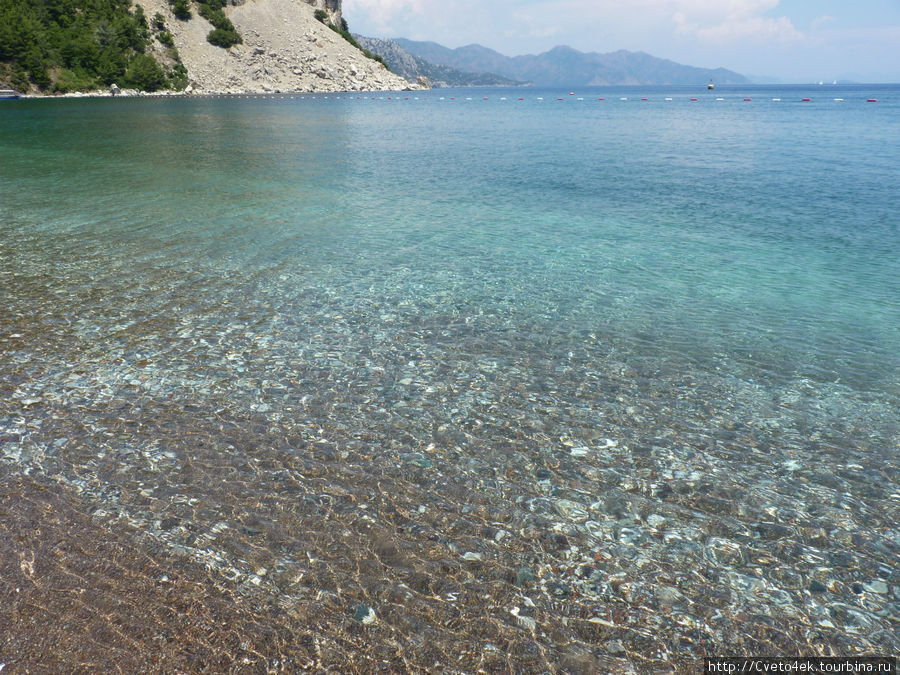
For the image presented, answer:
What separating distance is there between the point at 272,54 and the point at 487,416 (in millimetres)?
189124

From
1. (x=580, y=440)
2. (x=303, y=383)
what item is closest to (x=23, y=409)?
(x=303, y=383)

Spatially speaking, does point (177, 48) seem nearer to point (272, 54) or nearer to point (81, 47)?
point (272, 54)

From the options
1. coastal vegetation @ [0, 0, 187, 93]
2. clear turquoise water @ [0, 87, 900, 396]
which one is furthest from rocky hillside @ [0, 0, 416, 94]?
clear turquoise water @ [0, 87, 900, 396]

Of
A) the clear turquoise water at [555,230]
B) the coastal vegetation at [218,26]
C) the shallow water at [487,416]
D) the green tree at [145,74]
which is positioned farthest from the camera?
the coastal vegetation at [218,26]

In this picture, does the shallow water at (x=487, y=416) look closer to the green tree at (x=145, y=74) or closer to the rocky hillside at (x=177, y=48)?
the rocky hillside at (x=177, y=48)

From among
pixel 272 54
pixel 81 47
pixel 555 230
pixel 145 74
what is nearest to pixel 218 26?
pixel 272 54

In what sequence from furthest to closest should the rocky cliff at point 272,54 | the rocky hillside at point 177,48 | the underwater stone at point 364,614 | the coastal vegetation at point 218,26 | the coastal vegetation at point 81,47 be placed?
the coastal vegetation at point 218,26, the rocky cliff at point 272,54, the rocky hillside at point 177,48, the coastal vegetation at point 81,47, the underwater stone at point 364,614

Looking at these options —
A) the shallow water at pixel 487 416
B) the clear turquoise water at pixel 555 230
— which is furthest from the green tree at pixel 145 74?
the shallow water at pixel 487 416

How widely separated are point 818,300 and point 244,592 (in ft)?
48.2

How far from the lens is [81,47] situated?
129 metres

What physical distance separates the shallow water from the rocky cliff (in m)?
158

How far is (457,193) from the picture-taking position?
1072 inches

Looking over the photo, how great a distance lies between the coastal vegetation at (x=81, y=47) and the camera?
11781 cm

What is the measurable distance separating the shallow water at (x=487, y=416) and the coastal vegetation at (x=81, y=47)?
433 feet
